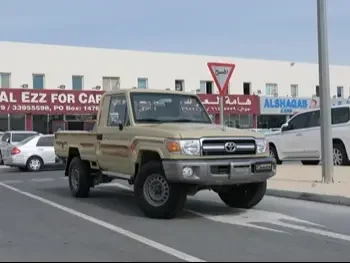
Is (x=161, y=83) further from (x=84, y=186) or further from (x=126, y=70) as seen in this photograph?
(x=84, y=186)

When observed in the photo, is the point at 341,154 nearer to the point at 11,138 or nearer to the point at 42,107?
the point at 11,138

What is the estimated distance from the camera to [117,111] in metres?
10.4

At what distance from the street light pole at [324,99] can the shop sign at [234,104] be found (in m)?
Answer: 25.0

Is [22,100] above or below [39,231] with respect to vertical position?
above

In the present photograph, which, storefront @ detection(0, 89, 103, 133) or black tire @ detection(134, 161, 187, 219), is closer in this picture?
black tire @ detection(134, 161, 187, 219)

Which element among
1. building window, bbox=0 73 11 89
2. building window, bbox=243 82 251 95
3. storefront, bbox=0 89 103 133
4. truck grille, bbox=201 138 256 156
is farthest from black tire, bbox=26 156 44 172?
building window, bbox=243 82 251 95

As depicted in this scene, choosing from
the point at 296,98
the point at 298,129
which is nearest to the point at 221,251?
the point at 298,129

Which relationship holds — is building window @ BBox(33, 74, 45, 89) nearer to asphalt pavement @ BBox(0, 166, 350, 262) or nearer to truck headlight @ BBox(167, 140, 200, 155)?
asphalt pavement @ BBox(0, 166, 350, 262)

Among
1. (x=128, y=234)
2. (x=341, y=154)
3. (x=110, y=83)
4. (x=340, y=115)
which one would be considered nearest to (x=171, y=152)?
(x=128, y=234)

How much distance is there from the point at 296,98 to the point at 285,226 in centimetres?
3679

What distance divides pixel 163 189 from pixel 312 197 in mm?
3743

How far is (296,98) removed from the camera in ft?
145

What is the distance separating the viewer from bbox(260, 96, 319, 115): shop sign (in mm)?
42203

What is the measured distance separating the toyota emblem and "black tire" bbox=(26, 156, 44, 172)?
1303 centimetres
